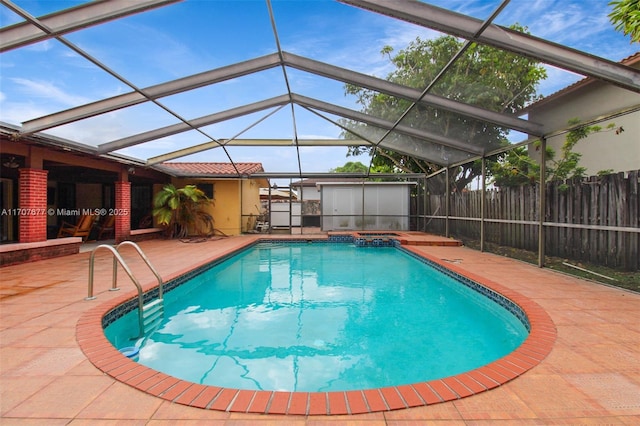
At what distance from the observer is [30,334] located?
9.61 feet

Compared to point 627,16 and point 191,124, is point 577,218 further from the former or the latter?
point 191,124

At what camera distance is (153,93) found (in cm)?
586

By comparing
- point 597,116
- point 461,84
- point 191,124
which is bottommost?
point 597,116

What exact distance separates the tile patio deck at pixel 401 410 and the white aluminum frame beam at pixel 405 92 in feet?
11.1

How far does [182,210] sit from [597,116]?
1215 cm

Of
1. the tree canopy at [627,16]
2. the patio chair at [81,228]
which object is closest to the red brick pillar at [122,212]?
the patio chair at [81,228]

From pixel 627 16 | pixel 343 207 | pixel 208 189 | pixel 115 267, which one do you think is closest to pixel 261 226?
pixel 208 189

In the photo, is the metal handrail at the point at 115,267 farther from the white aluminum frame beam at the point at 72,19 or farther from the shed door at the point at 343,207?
the shed door at the point at 343,207

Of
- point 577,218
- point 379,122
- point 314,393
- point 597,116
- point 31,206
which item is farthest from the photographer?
point 379,122

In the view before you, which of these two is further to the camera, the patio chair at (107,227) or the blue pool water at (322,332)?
the patio chair at (107,227)

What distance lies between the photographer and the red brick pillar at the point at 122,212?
984cm

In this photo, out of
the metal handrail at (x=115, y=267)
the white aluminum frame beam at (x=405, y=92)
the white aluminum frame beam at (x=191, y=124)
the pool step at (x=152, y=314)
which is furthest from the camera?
the white aluminum frame beam at (x=191, y=124)

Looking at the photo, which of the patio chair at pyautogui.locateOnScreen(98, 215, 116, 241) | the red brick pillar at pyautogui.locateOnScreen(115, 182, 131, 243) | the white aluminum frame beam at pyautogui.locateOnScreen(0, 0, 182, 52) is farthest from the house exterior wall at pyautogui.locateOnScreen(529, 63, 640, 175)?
the patio chair at pyautogui.locateOnScreen(98, 215, 116, 241)

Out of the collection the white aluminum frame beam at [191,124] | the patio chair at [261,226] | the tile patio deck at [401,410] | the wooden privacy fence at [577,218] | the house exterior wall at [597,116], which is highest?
the white aluminum frame beam at [191,124]
